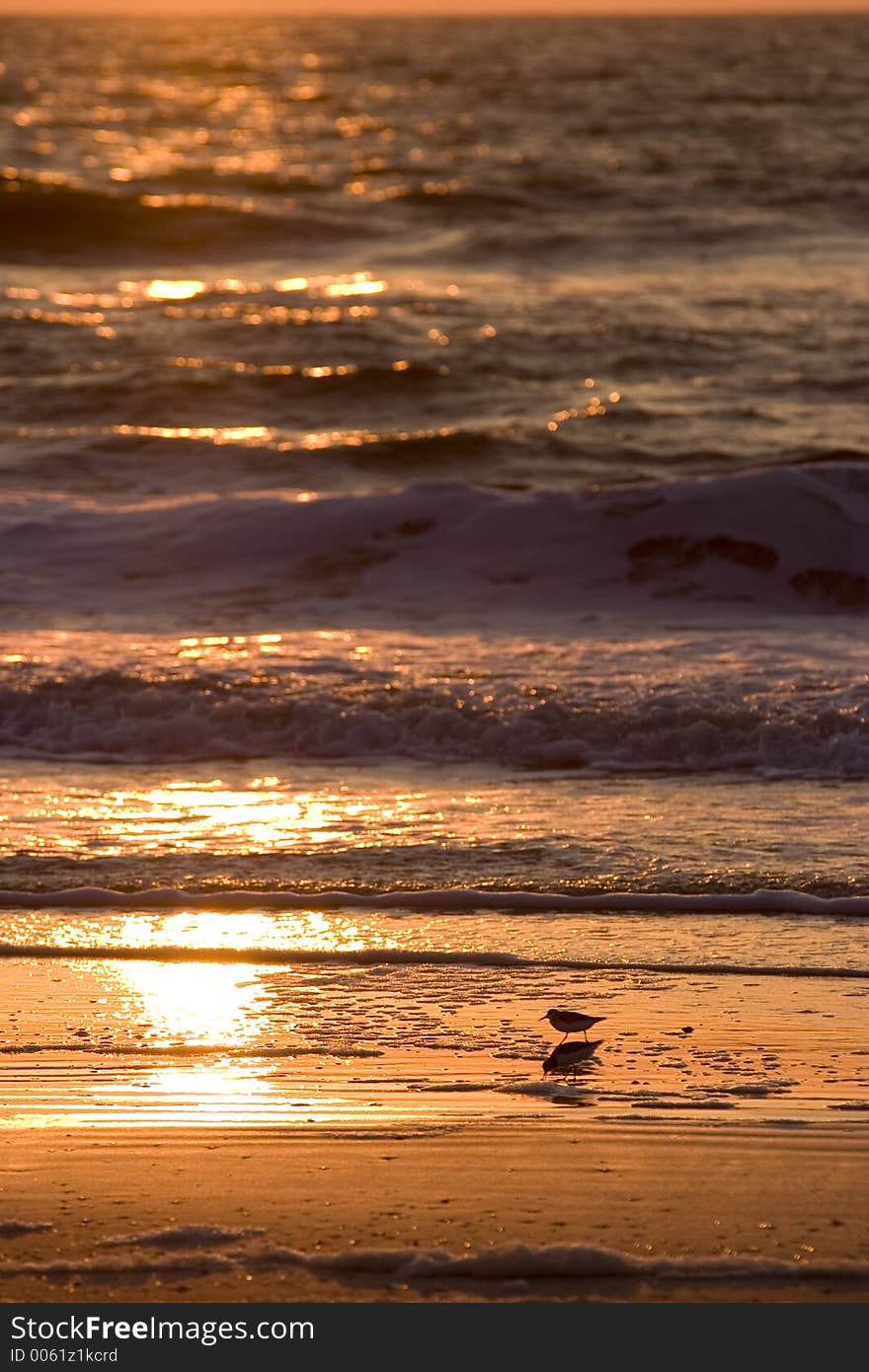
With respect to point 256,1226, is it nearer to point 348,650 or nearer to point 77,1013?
point 77,1013

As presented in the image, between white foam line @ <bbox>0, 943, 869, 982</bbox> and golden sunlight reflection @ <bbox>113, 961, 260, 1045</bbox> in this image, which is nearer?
golden sunlight reflection @ <bbox>113, 961, 260, 1045</bbox>

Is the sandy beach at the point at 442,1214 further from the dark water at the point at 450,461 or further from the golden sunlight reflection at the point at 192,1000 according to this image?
the dark water at the point at 450,461

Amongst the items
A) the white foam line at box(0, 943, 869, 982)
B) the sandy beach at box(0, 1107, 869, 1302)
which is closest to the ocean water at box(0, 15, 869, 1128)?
the white foam line at box(0, 943, 869, 982)

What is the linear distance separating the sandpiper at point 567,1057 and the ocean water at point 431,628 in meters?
0.05

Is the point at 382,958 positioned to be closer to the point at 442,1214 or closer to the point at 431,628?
the point at 442,1214

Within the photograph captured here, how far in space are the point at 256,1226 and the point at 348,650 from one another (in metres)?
6.68

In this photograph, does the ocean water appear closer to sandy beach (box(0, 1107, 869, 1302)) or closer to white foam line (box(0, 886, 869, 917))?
white foam line (box(0, 886, 869, 917))

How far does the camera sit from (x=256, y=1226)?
396 cm

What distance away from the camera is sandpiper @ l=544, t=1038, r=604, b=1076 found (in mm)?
4875

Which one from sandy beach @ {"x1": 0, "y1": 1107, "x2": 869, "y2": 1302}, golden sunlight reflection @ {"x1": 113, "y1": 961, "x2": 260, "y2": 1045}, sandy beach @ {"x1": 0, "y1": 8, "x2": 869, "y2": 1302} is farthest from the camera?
golden sunlight reflection @ {"x1": 113, "y1": 961, "x2": 260, "y2": 1045}

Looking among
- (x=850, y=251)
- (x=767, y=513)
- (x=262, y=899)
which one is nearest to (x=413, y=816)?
(x=262, y=899)

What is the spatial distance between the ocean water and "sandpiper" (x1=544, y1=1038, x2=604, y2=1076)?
51 mm

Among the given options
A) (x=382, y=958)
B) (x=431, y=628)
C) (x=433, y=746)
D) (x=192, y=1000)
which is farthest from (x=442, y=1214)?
(x=431, y=628)

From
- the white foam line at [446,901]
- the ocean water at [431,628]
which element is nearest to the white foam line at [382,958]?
the ocean water at [431,628]
